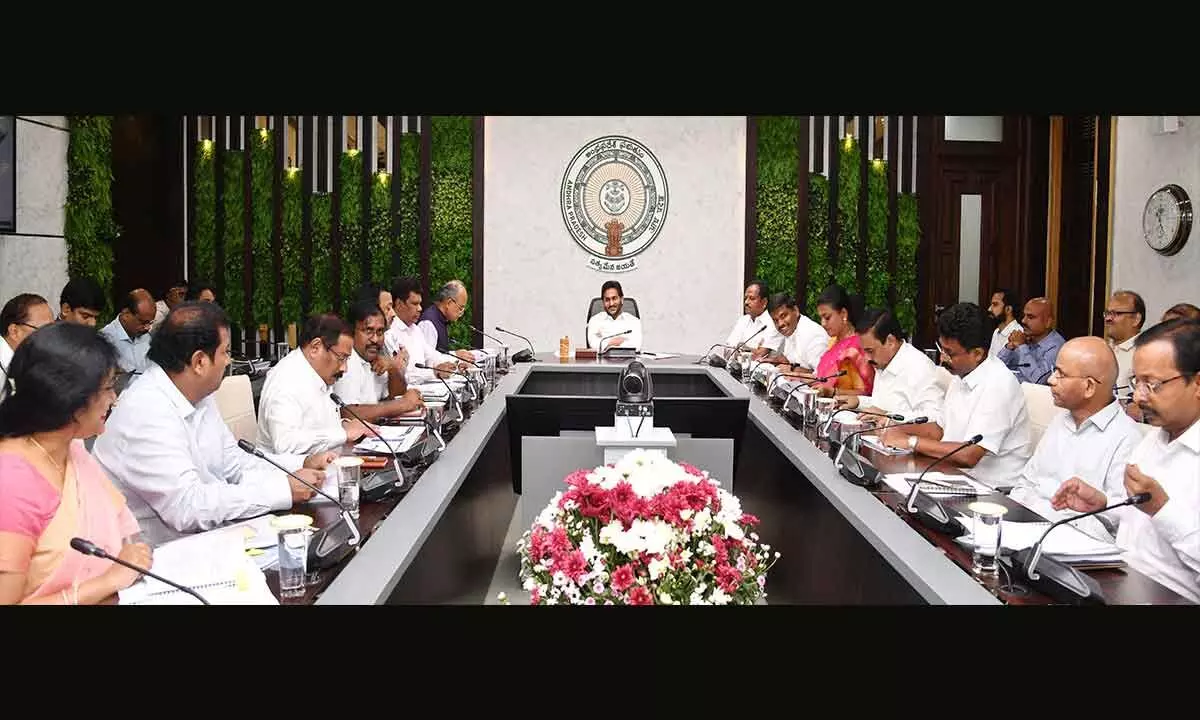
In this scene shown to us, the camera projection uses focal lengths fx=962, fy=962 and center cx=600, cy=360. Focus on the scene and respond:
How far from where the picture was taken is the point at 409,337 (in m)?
5.79

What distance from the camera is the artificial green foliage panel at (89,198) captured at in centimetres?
744

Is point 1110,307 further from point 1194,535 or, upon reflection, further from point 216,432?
point 216,432

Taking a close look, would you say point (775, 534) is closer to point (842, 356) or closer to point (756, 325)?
point (842, 356)

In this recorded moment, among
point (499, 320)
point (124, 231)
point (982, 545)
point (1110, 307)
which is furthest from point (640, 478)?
point (124, 231)

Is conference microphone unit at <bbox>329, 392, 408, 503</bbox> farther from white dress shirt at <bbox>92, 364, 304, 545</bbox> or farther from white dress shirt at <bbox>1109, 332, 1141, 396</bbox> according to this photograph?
white dress shirt at <bbox>1109, 332, 1141, 396</bbox>

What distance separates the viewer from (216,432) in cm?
265

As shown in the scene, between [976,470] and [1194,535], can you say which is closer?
[1194,535]

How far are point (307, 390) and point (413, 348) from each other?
250 centimetres

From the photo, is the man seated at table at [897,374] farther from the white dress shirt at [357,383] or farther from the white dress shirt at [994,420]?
the white dress shirt at [357,383]

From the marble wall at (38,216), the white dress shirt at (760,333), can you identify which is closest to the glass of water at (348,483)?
the white dress shirt at (760,333)

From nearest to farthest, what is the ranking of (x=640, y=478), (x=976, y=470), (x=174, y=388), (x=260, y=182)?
(x=640, y=478) → (x=174, y=388) → (x=976, y=470) → (x=260, y=182)

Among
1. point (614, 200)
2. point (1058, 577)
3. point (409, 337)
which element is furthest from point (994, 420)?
point (614, 200)

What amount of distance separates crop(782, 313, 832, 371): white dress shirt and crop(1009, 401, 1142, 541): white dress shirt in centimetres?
354

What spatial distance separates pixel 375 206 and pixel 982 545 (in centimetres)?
775
